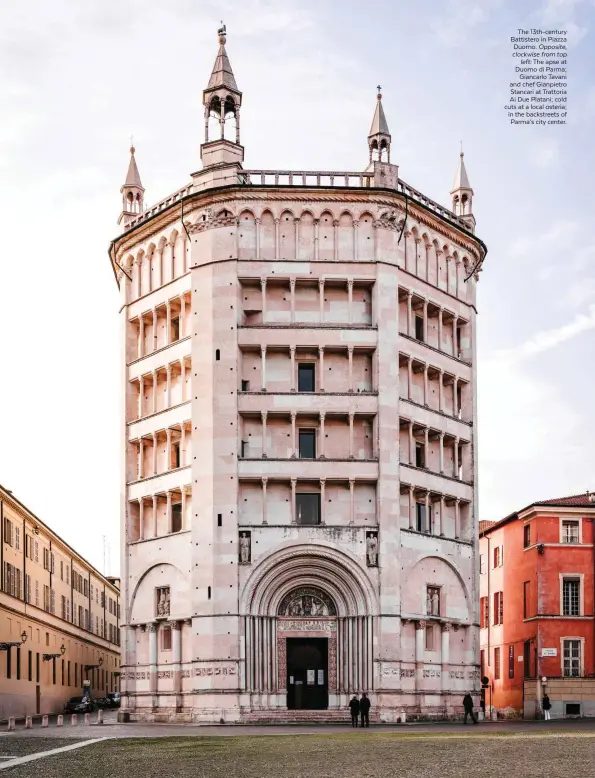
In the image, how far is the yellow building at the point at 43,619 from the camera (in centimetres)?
8606

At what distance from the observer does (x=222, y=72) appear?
72625 millimetres

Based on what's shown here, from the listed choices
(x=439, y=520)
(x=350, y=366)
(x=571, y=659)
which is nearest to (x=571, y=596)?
(x=571, y=659)

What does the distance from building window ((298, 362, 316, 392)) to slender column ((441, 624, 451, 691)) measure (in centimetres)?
1511

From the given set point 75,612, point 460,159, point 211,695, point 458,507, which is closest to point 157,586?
point 211,695

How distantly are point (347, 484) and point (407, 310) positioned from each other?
1128 cm

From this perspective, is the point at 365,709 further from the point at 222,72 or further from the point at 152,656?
the point at 222,72

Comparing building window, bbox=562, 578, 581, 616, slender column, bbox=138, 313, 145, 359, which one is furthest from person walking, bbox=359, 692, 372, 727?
slender column, bbox=138, 313, 145, 359

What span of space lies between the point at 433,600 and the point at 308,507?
8.99 meters

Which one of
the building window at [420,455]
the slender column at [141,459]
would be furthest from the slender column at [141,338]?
the building window at [420,455]

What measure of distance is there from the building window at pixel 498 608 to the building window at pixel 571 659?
9.90m

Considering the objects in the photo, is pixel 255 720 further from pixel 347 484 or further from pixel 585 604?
pixel 585 604

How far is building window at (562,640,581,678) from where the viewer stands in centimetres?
7756

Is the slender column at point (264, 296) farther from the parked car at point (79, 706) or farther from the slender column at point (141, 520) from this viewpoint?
the parked car at point (79, 706)

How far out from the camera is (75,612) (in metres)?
116
